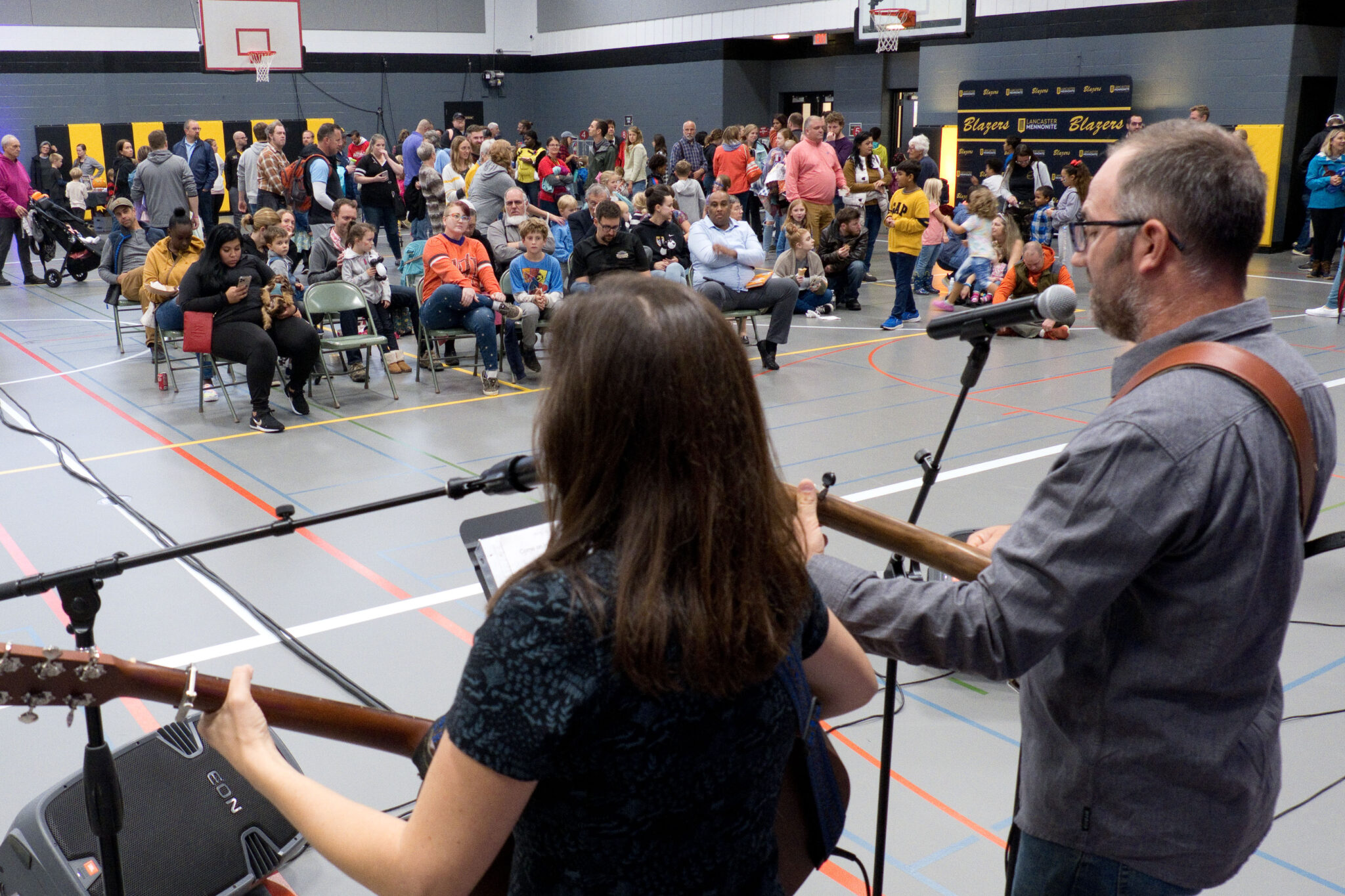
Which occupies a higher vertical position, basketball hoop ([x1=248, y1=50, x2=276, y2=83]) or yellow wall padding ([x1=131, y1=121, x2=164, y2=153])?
basketball hoop ([x1=248, y1=50, x2=276, y2=83])

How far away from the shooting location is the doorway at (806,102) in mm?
21688

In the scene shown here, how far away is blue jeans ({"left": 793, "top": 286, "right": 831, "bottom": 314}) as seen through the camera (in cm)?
1051

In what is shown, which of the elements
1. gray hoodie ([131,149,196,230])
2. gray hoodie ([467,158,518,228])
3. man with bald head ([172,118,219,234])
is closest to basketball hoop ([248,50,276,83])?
man with bald head ([172,118,219,234])

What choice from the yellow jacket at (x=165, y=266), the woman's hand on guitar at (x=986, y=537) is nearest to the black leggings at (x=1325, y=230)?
the yellow jacket at (x=165, y=266)

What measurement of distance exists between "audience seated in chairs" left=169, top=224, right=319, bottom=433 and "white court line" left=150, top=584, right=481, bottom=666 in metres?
A: 2.91

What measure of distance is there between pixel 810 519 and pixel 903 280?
8912mm

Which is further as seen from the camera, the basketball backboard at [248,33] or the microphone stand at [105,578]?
the basketball backboard at [248,33]

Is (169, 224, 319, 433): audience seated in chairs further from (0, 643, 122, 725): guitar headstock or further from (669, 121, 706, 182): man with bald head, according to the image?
(669, 121, 706, 182): man with bald head

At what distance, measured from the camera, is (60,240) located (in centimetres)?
1308

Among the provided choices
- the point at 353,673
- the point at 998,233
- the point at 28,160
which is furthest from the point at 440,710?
the point at 28,160

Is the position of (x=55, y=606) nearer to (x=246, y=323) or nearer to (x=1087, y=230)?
(x=246, y=323)

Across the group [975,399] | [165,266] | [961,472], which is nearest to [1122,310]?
[961,472]

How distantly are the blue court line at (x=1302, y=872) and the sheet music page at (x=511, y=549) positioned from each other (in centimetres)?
200

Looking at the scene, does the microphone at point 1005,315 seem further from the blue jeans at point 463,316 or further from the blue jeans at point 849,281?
the blue jeans at point 849,281
